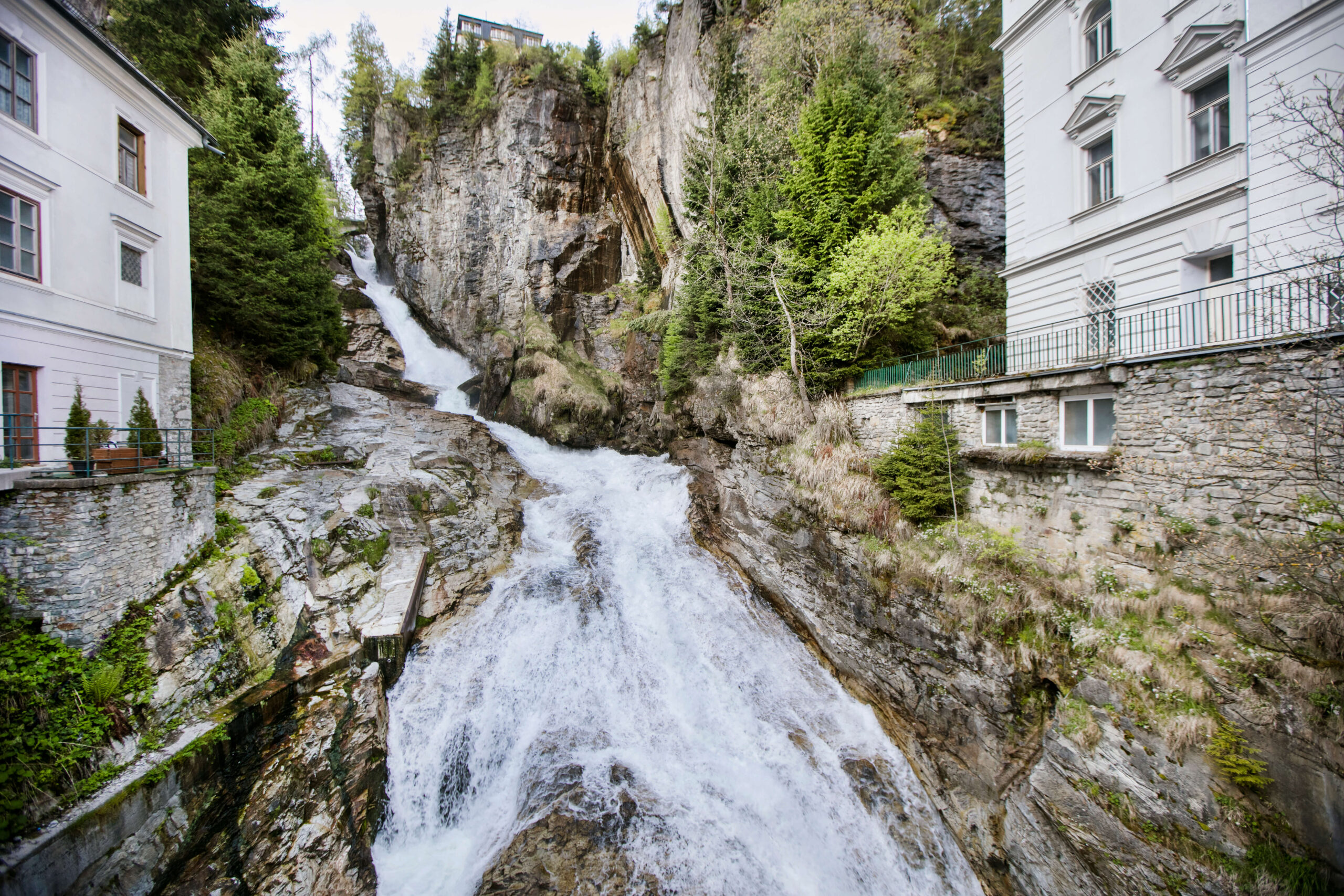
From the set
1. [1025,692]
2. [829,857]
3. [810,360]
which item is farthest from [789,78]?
[829,857]

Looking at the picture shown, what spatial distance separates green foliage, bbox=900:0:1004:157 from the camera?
56.4 ft

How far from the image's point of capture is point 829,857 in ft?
23.4

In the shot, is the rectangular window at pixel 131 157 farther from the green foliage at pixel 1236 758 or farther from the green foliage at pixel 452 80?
the green foliage at pixel 1236 758

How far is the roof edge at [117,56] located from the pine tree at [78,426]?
6.31 m

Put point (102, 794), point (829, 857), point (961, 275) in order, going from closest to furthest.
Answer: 1. point (102, 794)
2. point (829, 857)
3. point (961, 275)

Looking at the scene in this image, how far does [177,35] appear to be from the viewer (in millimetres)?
15117

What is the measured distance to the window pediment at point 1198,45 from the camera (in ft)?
27.4

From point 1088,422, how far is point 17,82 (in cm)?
1895

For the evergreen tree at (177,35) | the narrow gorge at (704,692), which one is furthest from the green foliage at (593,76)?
the narrow gorge at (704,692)

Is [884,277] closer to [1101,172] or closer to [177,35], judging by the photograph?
[1101,172]

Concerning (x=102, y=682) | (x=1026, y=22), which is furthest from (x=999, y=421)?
(x=102, y=682)

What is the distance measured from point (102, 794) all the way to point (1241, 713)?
1329cm

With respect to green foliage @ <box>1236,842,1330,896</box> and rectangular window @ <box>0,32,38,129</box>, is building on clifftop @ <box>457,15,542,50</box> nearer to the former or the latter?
rectangular window @ <box>0,32,38,129</box>

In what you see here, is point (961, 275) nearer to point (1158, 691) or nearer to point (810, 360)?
point (810, 360)
